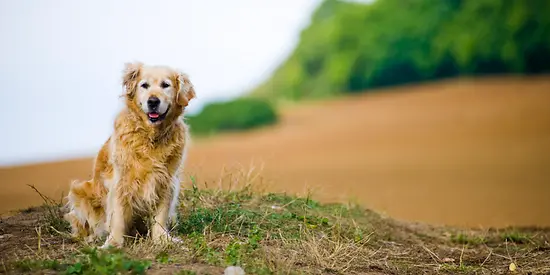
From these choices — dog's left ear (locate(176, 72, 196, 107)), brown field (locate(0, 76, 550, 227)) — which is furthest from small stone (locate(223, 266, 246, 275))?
brown field (locate(0, 76, 550, 227))

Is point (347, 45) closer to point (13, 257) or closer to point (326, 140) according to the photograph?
point (326, 140)

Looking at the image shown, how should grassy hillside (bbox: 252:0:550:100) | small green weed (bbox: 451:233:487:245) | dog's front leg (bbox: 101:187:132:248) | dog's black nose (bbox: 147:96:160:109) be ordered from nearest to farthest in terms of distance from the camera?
dog's black nose (bbox: 147:96:160:109) → dog's front leg (bbox: 101:187:132:248) → small green weed (bbox: 451:233:487:245) → grassy hillside (bbox: 252:0:550:100)

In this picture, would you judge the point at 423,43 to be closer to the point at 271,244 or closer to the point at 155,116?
the point at 271,244

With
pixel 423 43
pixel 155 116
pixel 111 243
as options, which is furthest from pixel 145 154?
pixel 423 43

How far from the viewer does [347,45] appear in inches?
1396

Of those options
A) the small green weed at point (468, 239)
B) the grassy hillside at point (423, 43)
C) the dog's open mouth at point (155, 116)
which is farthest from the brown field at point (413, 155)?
the dog's open mouth at point (155, 116)

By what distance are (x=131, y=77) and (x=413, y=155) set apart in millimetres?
17120

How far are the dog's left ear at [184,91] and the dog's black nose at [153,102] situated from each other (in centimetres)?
26

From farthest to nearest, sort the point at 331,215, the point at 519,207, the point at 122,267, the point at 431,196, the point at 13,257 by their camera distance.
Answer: the point at 431,196 → the point at 519,207 → the point at 331,215 → the point at 13,257 → the point at 122,267

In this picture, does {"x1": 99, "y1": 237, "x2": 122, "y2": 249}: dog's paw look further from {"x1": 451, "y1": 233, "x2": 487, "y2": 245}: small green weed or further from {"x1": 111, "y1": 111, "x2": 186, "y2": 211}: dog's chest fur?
{"x1": 451, "y1": 233, "x2": 487, "y2": 245}: small green weed

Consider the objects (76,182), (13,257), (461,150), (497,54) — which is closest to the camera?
(13,257)

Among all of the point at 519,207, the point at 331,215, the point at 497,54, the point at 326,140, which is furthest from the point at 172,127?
the point at 497,54

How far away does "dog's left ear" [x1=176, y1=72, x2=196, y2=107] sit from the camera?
606 cm

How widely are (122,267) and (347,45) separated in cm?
3150
